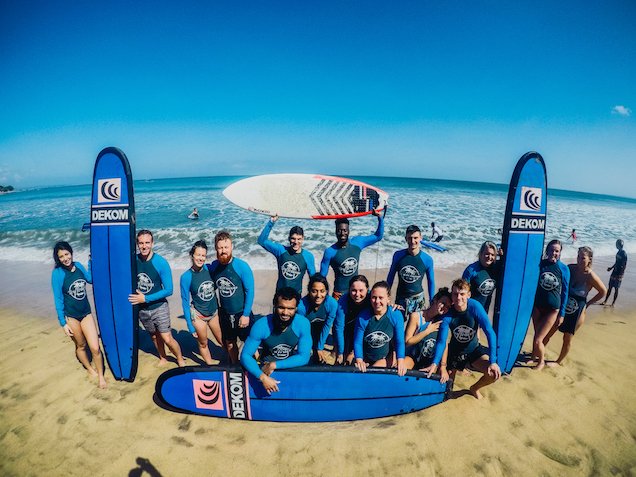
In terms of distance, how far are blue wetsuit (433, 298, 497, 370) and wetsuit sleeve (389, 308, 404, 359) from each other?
1.52 ft

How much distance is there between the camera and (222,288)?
360 centimetres

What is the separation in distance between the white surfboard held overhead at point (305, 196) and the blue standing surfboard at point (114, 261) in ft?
7.37

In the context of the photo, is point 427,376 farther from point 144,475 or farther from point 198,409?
point 144,475

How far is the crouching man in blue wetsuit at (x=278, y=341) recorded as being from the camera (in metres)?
2.68

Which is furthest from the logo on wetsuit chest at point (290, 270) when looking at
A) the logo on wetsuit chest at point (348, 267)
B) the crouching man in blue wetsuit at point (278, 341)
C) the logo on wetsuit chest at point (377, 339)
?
the logo on wetsuit chest at point (377, 339)

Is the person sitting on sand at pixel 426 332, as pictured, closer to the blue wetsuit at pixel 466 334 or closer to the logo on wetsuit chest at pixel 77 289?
the blue wetsuit at pixel 466 334

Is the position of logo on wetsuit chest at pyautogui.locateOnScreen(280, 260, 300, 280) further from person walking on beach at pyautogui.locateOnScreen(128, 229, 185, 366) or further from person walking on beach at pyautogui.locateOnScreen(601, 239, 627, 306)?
person walking on beach at pyautogui.locateOnScreen(601, 239, 627, 306)

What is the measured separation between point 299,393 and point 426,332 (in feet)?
5.32

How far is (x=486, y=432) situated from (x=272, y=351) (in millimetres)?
2459

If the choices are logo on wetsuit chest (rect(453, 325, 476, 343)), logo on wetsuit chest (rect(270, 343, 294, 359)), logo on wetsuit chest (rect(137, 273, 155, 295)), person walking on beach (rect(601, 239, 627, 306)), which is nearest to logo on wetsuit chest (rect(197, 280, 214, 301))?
logo on wetsuit chest (rect(137, 273, 155, 295))

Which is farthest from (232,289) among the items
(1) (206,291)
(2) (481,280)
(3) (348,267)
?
(2) (481,280)

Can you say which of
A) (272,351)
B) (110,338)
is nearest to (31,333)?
(110,338)

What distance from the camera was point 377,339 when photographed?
312 centimetres

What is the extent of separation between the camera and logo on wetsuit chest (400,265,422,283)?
3.86m
